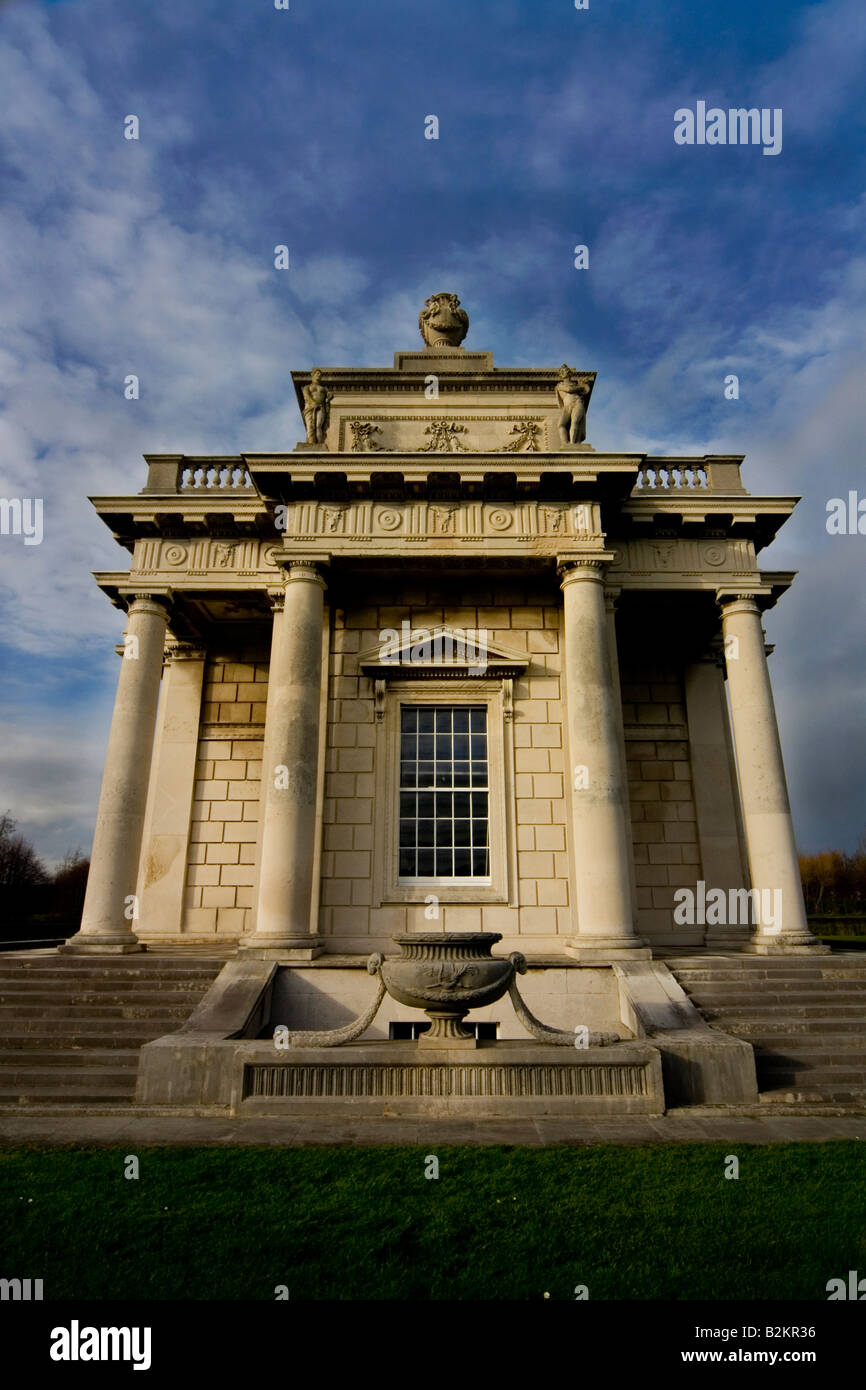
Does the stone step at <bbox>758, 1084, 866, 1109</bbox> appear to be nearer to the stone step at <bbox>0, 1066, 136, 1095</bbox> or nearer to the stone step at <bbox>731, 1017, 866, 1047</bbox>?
the stone step at <bbox>731, 1017, 866, 1047</bbox>

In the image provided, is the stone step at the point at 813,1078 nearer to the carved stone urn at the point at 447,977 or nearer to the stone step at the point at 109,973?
the carved stone urn at the point at 447,977

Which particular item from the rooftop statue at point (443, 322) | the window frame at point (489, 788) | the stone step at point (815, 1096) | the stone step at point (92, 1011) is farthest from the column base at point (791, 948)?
the rooftop statue at point (443, 322)

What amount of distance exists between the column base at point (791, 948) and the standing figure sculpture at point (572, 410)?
1174 cm

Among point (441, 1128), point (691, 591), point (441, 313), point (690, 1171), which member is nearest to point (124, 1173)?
point (441, 1128)

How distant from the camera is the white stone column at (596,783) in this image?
14.6 metres

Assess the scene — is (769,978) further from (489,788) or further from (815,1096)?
(489,788)

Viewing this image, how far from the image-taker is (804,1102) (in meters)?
10.5

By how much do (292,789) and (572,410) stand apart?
10.9m

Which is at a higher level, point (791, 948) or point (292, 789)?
point (292, 789)

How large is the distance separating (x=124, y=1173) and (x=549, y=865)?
1079cm

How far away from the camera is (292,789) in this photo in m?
15.1

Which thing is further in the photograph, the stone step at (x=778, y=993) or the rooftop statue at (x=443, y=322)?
the rooftop statue at (x=443, y=322)

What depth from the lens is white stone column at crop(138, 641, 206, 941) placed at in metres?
18.5

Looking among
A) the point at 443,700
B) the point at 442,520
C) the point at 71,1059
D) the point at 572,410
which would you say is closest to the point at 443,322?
the point at 572,410
